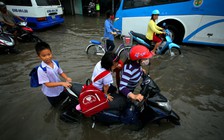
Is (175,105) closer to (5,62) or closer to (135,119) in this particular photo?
(135,119)

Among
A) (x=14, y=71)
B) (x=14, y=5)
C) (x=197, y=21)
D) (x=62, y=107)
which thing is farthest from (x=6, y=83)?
(x=197, y=21)

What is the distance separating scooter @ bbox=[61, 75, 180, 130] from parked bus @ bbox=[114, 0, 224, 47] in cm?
416

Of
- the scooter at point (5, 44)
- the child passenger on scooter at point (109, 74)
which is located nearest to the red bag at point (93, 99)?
the child passenger on scooter at point (109, 74)

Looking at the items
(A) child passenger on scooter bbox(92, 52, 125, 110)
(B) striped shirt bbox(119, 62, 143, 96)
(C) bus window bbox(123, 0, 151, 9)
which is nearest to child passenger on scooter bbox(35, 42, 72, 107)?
(A) child passenger on scooter bbox(92, 52, 125, 110)

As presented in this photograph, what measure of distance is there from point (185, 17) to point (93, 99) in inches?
226

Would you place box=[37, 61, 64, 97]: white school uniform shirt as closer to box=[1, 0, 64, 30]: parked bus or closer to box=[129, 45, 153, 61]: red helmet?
box=[129, 45, 153, 61]: red helmet

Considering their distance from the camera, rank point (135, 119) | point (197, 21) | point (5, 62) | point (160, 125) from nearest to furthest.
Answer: point (135, 119), point (160, 125), point (5, 62), point (197, 21)

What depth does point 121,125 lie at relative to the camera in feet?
7.88

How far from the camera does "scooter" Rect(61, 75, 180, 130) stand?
78.0 inches

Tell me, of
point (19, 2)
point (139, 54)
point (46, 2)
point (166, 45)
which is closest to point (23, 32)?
point (19, 2)

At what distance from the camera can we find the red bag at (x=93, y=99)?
1.86 metres

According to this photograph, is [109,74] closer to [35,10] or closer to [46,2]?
[35,10]

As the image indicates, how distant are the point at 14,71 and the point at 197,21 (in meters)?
6.90

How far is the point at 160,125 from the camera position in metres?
2.39
